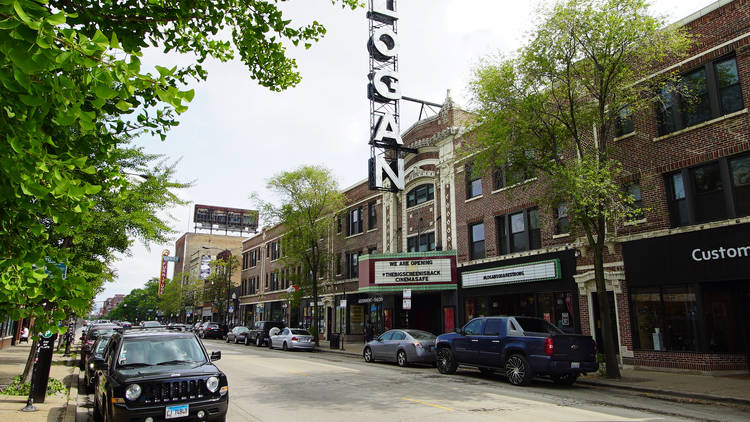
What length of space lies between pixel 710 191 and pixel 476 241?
11.7m

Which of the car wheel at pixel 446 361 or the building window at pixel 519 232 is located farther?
the building window at pixel 519 232

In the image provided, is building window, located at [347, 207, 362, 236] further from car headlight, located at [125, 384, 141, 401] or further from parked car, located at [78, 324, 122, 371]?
car headlight, located at [125, 384, 141, 401]

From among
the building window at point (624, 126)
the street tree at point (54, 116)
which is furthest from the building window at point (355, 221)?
the street tree at point (54, 116)

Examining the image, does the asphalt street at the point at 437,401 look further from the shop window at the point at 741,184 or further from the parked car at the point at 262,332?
the parked car at the point at 262,332

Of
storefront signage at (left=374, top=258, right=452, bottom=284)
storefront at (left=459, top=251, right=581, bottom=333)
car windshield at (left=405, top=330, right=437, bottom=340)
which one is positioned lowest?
car windshield at (left=405, top=330, right=437, bottom=340)

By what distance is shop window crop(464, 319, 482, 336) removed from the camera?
1605cm

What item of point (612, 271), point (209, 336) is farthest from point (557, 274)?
point (209, 336)

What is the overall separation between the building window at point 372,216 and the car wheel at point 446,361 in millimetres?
18860

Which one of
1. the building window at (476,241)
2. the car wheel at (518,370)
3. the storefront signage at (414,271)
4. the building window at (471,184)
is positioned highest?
the building window at (471,184)

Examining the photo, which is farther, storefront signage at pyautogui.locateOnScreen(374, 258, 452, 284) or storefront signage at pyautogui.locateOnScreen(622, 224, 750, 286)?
storefront signage at pyautogui.locateOnScreen(374, 258, 452, 284)

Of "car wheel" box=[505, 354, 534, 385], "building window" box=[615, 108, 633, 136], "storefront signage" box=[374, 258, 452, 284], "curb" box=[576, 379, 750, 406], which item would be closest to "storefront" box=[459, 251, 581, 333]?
"storefront signage" box=[374, 258, 452, 284]

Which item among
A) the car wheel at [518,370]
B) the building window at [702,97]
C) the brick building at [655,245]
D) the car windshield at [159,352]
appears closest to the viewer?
the car windshield at [159,352]

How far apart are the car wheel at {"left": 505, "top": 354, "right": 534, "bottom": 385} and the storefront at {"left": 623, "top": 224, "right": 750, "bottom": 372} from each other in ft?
20.2

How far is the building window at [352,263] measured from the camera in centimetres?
3724
